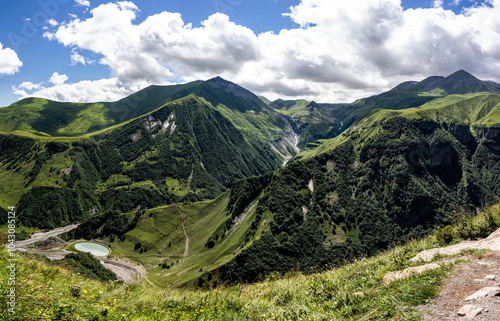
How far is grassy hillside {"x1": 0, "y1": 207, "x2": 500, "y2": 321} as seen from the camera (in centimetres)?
698

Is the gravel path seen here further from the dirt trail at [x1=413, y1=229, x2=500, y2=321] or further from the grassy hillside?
the grassy hillside

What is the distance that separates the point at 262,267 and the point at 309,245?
5049 centimetres

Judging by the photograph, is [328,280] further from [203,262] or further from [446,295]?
[203,262]

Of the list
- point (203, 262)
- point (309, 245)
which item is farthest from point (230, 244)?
point (309, 245)

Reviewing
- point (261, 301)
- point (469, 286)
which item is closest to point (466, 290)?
point (469, 286)

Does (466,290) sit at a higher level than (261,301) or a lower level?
lower

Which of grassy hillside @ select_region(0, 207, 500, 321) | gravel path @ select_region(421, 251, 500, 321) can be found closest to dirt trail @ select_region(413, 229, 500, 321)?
gravel path @ select_region(421, 251, 500, 321)

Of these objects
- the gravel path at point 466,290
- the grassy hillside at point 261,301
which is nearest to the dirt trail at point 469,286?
the gravel path at point 466,290

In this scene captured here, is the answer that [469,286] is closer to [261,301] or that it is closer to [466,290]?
[466,290]

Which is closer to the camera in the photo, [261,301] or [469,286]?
[469,286]

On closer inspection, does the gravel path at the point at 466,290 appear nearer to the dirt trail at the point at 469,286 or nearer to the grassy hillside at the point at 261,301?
the dirt trail at the point at 469,286

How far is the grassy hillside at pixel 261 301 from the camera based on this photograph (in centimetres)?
698

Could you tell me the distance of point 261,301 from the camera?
9312 mm

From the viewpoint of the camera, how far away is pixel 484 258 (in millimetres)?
9898
